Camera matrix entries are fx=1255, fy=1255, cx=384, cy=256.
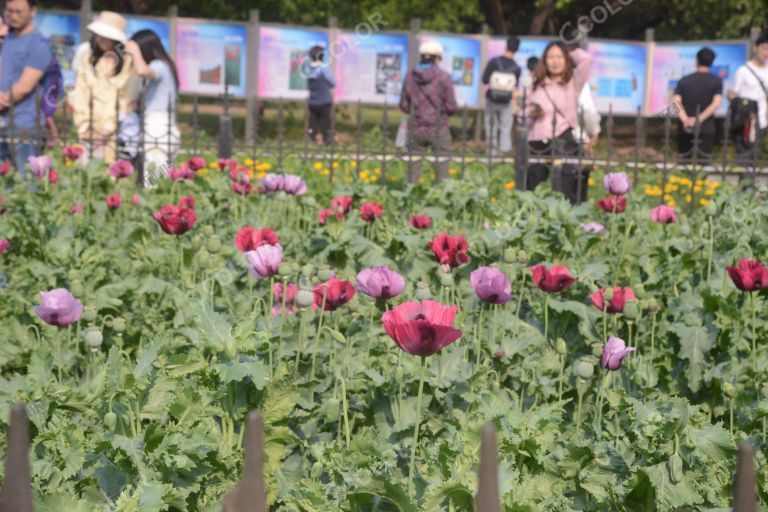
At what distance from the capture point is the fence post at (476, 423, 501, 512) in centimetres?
107

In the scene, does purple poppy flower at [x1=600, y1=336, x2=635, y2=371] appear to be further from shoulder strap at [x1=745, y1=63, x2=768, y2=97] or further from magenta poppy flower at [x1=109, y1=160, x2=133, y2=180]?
shoulder strap at [x1=745, y1=63, x2=768, y2=97]

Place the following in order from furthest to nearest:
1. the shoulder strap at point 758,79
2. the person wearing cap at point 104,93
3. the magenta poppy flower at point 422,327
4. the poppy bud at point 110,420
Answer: the shoulder strap at point 758,79 < the person wearing cap at point 104,93 < the poppy bud at point 110,420 < the magenta poppy flower at point 422,327

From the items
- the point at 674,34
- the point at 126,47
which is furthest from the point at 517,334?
the point at 674,34

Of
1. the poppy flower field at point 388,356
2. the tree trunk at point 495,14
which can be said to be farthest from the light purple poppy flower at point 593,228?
the tree trunk at point 495,14

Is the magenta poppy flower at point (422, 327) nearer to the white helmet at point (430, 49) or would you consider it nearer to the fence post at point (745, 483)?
the fence post at point (745, 483)

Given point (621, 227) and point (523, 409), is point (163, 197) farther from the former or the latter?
point (523, 409)

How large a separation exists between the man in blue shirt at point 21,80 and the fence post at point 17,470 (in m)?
7.26

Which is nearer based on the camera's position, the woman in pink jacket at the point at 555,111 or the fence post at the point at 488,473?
the fence post at the point at 488,473

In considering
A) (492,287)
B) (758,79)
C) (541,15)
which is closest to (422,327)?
(492,287)

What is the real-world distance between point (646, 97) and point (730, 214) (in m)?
13.1

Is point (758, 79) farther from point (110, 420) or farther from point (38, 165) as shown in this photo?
point (110, 420)

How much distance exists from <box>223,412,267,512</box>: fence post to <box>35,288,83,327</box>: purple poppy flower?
2283mm

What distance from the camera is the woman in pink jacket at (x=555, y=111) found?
8.64m

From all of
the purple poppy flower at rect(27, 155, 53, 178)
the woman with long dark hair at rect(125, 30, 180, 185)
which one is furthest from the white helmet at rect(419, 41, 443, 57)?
the purple poppy flower at rect(27, 155, 53, 178)
